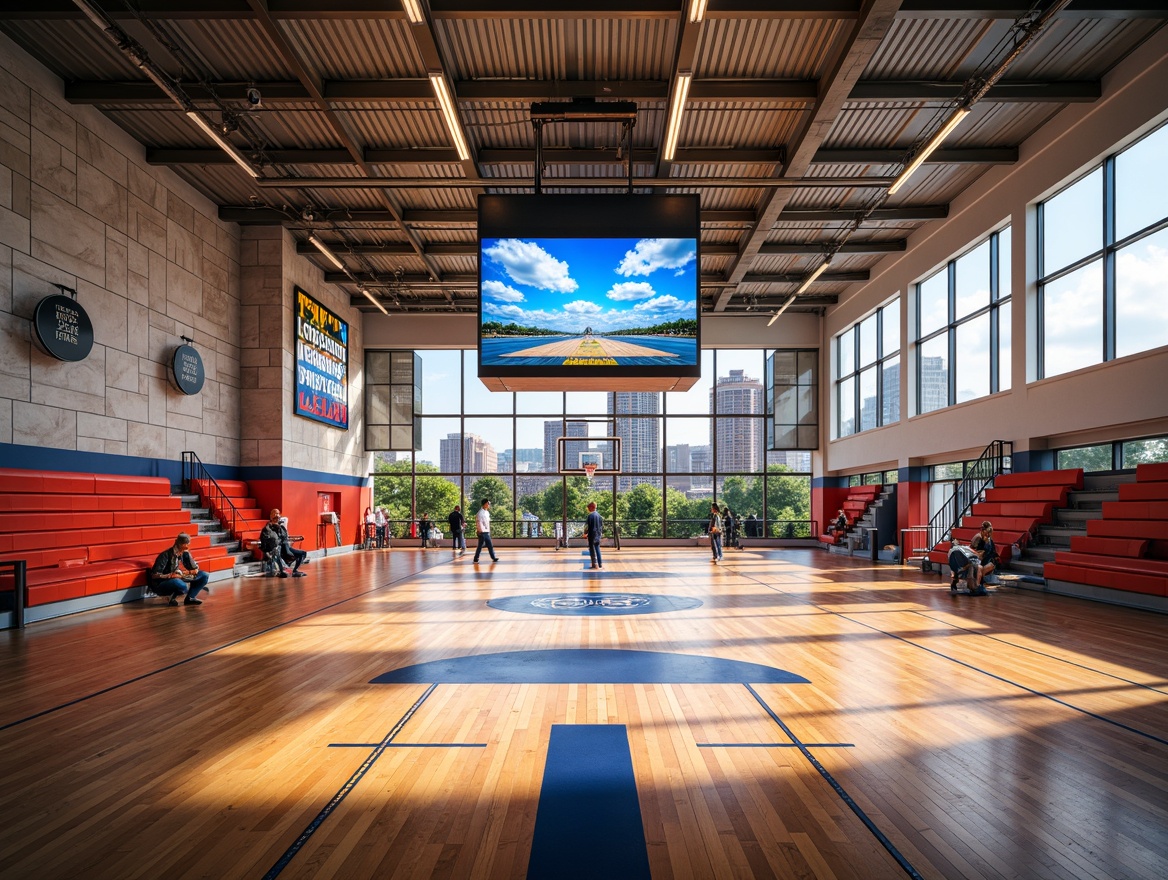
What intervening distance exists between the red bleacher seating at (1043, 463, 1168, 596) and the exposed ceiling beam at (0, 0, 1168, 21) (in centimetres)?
660

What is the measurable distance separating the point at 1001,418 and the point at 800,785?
1290 cm

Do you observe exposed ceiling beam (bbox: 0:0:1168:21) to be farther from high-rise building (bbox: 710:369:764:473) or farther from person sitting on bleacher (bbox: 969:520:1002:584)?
high-rise building (bbox: 710:369:764:473)

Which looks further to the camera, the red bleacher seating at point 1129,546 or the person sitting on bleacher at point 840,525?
the person sitting on bleacher at point 840,525

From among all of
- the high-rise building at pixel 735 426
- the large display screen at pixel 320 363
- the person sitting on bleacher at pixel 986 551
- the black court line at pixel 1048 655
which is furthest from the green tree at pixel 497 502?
the black court line at pixel 1048 655

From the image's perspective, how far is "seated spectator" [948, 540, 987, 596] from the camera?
1084cm

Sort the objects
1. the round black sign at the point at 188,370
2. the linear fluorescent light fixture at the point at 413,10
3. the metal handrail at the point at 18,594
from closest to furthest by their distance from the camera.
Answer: the linear fluorescent light fixture at the point at 413,10, the metal handrail at the point at 18,594, the round black sign at the point at 188,370

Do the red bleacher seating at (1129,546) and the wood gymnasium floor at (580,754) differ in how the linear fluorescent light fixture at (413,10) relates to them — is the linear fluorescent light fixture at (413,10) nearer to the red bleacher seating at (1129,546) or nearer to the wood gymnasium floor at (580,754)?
the wood gymnasium floor at (580,754)

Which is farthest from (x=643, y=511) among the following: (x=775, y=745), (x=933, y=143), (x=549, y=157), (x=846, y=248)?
(x=775, y=745)

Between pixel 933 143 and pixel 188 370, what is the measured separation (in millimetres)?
14051

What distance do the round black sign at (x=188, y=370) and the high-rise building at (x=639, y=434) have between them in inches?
519

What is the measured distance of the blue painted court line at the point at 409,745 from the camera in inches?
164

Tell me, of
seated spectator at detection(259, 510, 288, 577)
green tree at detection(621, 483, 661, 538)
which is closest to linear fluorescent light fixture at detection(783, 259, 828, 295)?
green tree at detection(621, 483, 661, 538)

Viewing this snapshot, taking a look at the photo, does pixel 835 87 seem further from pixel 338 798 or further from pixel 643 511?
pixel 643 511

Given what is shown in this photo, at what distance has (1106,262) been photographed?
36.3 feet
